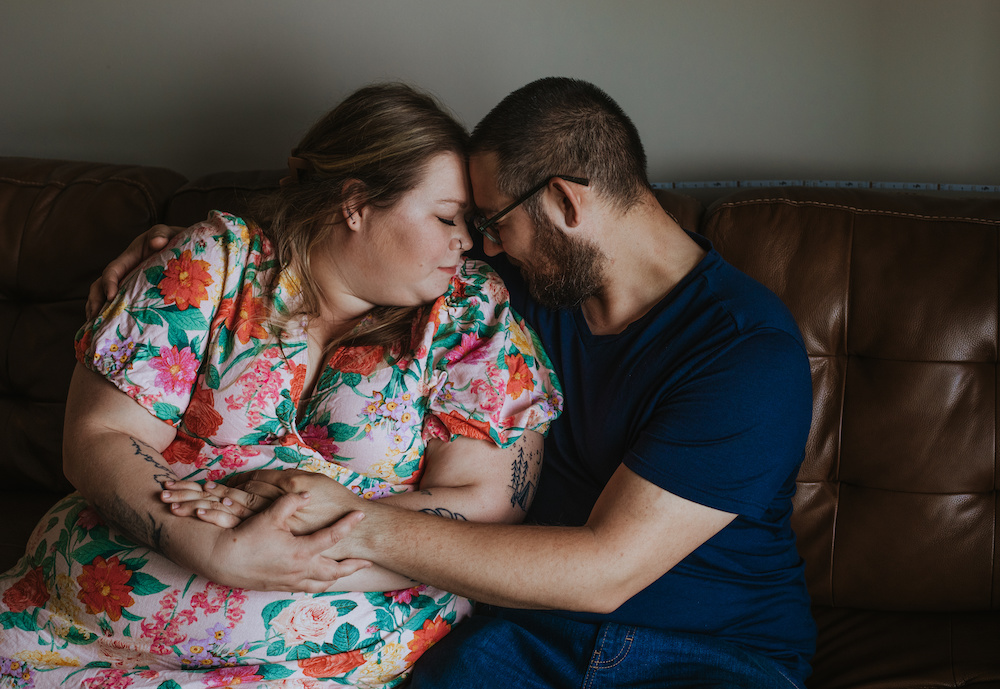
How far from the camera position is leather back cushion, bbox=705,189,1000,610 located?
1495mm

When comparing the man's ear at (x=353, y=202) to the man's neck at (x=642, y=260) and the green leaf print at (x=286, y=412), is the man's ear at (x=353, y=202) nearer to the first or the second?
the green leaf print at (x=286, y=412)

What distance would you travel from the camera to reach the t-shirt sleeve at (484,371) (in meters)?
1.26

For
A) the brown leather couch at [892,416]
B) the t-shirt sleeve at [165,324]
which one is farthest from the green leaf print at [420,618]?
the brown leather couch at [892,416]

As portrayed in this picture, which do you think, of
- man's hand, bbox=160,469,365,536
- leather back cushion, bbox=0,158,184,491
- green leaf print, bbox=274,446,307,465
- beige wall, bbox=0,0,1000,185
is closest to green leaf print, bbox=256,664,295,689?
man's hand, bbox=160,469,365,536

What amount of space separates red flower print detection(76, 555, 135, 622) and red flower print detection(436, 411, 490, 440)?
1.82 feet

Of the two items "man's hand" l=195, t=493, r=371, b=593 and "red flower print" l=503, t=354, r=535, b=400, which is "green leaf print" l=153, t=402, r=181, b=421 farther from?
"red flower print" l=503, t=354, r=535, b=400

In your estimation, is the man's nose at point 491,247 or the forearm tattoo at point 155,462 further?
the man's nose at point 491,247

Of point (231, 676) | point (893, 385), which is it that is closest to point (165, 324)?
point (231, 676)

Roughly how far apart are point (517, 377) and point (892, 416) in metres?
0.80

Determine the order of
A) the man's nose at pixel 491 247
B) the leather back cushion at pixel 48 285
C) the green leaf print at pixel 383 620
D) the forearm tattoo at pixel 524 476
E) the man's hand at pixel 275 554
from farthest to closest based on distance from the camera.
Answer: the leather back cushion at pixel 48 285, the man's nose at pixel 491 247, the forearm tattoo at pixel 524 476, the green leaf print at pixel 383 620, the man's hand at pixel 275 554

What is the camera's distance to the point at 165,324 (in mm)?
1241

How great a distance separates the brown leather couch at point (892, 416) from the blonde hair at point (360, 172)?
0.63 meters

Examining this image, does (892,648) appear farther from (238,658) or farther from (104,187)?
(104,187)

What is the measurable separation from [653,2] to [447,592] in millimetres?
1514
